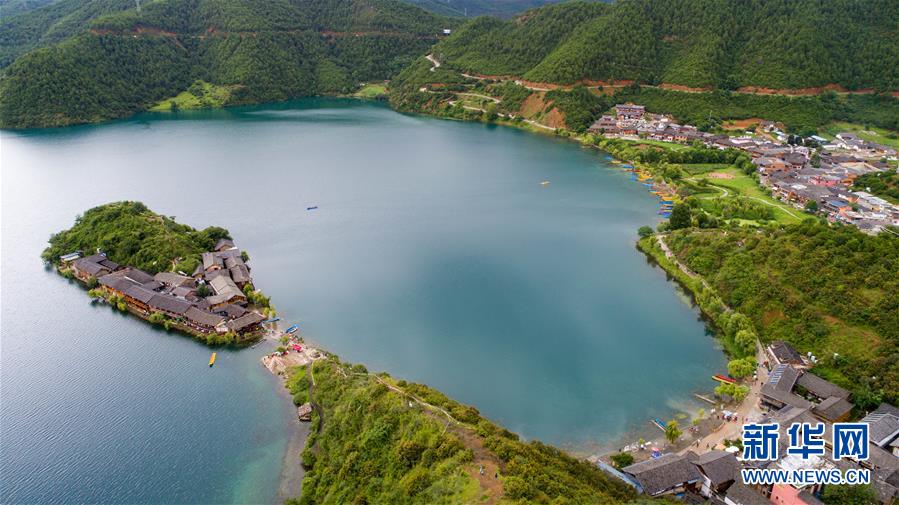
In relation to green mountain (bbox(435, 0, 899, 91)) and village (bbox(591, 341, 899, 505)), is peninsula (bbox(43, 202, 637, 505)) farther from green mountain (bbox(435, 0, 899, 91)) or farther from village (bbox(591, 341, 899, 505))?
green mountain (bbox(435, 0, 899, 91))

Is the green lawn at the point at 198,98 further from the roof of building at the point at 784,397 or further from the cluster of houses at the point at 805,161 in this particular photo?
the roof of building at the point at 784,397

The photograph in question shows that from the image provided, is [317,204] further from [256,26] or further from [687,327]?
[256,26]

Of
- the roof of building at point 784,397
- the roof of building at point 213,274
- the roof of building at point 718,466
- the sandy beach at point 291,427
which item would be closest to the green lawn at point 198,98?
the roof of building at point 213,274

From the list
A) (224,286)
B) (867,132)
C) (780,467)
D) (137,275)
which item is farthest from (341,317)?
(867,132)

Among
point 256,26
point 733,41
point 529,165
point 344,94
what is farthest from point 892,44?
point 256,26

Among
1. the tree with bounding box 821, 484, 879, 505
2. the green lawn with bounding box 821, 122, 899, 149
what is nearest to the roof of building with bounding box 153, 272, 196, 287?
the tree with bounding box 821, 484, 879, 505

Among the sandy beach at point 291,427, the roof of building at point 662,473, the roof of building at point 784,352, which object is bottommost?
the sandy beach at point 291,427
